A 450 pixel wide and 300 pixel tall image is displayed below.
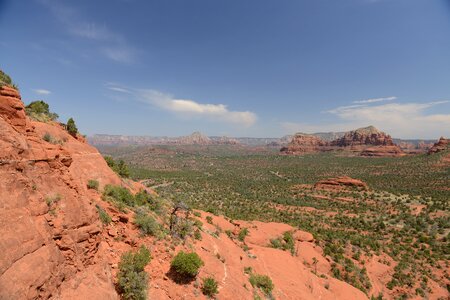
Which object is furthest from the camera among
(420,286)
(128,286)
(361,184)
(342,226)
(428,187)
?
(361,184)

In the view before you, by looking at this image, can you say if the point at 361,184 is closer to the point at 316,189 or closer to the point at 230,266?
the point at 316,189

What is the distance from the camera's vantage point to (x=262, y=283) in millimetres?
17641

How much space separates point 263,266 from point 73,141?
17.9 m

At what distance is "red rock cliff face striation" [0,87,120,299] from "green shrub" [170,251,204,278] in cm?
338

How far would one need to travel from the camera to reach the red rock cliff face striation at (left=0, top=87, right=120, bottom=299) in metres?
7.48

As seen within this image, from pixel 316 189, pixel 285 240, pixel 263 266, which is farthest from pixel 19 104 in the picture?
pixel 316 189

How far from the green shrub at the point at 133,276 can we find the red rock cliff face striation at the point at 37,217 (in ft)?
1.85

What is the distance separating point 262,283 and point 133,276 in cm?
983

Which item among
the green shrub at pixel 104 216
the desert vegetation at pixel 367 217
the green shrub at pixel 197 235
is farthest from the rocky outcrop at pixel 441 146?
the green shrub at pixel 104 216

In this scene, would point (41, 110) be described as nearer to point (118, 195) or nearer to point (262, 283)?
point (118, 195)

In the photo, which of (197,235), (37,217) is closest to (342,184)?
(197,235)

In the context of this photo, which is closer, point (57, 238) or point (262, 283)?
point (57, 238)

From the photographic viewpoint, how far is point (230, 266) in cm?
1706

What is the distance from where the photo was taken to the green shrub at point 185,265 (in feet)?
42.6
